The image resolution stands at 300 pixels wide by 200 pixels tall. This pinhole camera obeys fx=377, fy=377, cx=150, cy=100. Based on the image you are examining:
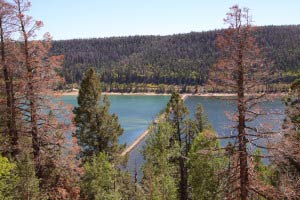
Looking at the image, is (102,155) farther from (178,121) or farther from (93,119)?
(178,121)

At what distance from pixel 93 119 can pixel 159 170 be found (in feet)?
24.6

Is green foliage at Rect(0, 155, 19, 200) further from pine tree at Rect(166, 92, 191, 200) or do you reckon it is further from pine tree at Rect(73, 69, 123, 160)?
pine tree at Rect(166, 92, 191, 200)

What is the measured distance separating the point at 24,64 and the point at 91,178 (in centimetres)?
1038


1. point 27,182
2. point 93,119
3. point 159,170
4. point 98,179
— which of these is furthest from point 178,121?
point 27,182

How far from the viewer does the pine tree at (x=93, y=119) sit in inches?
1108

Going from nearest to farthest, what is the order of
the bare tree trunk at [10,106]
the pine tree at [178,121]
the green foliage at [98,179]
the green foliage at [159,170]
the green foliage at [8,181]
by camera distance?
the green foliage at [8,181], the bare tree trunk at [10,106], the green foliage at [159,170], the green foliage at [98,179], the pine tree at [178,121]

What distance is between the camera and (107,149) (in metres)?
29.4

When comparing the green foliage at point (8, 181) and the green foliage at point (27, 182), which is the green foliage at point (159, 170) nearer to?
the green foliage at point (27, 182)

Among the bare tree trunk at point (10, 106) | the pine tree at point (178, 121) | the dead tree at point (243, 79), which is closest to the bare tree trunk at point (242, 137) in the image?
the dead tree at point (243, 79)

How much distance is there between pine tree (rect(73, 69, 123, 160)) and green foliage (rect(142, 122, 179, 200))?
3.63 meters

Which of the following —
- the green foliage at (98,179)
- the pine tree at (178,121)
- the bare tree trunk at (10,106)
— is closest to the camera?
the bare tree trunk at (10,106)

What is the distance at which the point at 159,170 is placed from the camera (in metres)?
23.4

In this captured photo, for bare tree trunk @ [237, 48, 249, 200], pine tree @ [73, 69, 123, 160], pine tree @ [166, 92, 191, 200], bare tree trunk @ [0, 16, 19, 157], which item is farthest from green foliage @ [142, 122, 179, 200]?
bare tree trunk @ [237, 48, 249, 200]

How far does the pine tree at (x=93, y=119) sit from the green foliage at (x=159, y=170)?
3.63 metres
